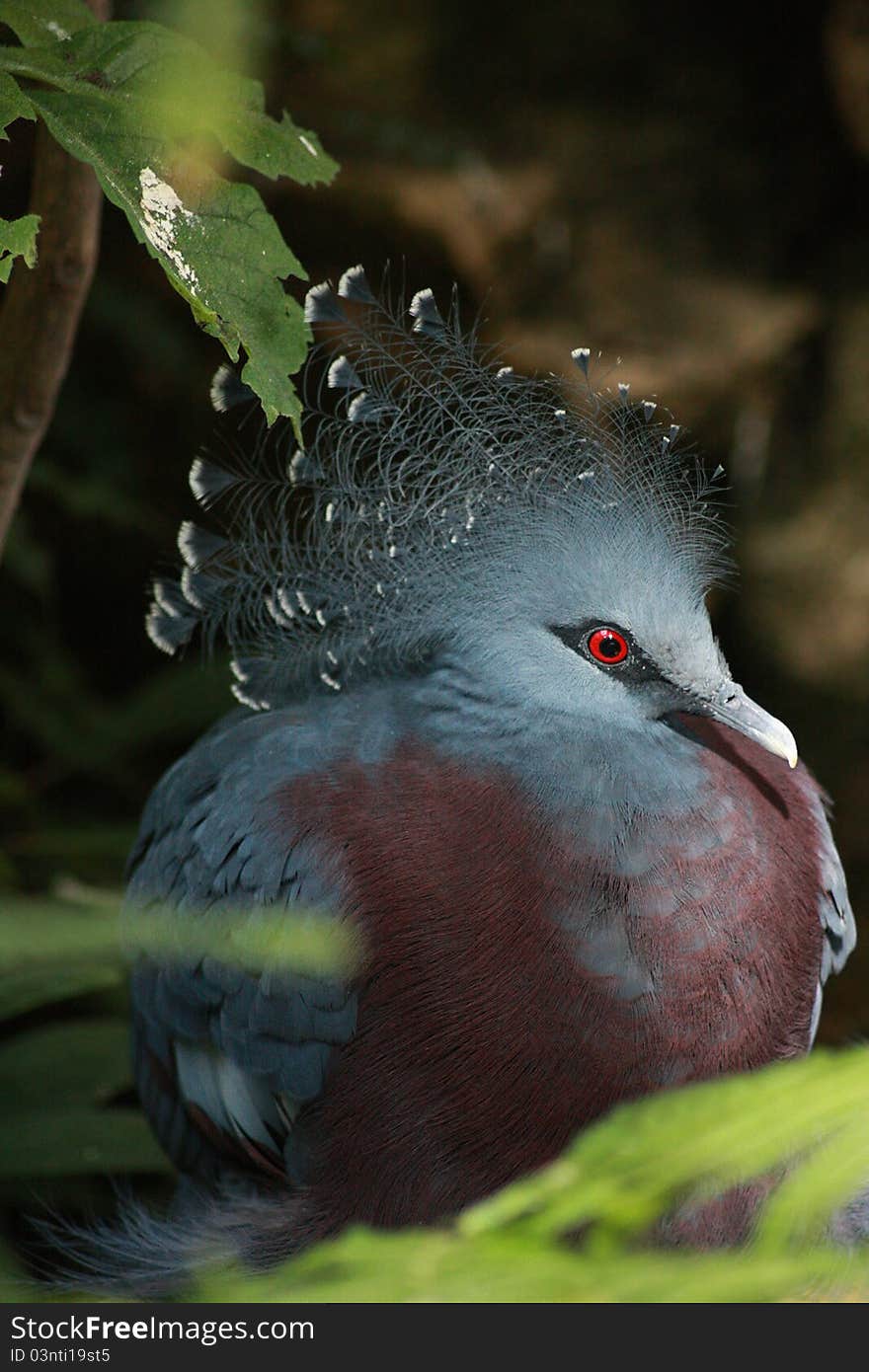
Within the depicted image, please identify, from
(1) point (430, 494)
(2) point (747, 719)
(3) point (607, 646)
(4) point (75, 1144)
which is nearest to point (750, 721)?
(2) point (747, 719)

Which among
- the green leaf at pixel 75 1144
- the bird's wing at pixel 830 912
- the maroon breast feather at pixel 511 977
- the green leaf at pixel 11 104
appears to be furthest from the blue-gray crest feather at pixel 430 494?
the green leaf at pixel 75 1144

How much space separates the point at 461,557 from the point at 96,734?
5.31 ft

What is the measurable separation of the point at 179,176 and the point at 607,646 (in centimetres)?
74

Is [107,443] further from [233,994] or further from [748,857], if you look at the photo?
[748,857]

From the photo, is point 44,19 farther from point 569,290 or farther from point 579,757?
point 569,290

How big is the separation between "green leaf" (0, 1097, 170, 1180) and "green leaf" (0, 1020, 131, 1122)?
4cm

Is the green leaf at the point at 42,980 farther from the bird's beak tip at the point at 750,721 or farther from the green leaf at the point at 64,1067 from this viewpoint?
the bird's beak tip at the point at 750,721

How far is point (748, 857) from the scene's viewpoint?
1581 mm

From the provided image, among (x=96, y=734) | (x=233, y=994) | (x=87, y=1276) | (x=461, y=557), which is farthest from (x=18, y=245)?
(x=96, y=734)

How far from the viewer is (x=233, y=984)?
5.67ft

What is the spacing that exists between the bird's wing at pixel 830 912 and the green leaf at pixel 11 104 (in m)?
1.28

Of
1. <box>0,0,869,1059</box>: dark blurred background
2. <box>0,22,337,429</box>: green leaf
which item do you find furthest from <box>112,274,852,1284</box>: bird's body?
<box>0,0,869,1059</box>: dark blurred background
